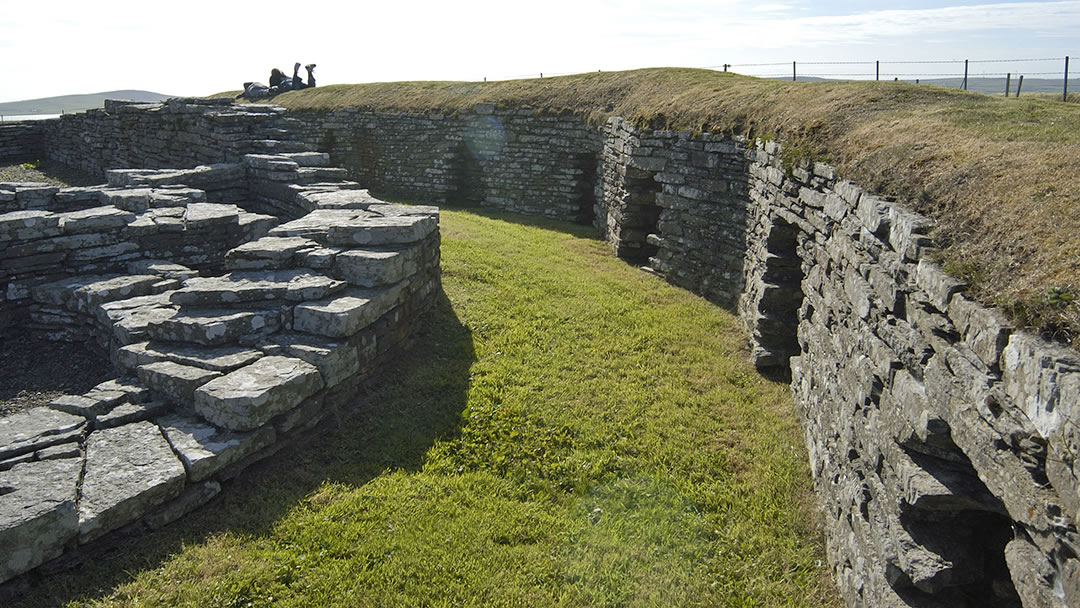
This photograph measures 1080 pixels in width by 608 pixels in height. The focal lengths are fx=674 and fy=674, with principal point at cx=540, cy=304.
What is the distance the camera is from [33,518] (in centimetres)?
442

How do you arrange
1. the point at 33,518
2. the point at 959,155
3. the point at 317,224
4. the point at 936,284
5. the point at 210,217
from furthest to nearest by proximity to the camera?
the point at 210,217 → the point at 317,224 → the point at 959,155 → the point at 33,518 → the point at 936,284

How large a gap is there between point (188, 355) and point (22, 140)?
22.6 m

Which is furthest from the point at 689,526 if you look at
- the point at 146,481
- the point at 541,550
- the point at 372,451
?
the point at 146,481

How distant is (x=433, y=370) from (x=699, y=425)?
120 inches

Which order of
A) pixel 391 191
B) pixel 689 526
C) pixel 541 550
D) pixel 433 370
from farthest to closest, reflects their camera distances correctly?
1. pixel 391 191
2. pixel 433 370
3. pixel 689 526
4. pixel 541 550

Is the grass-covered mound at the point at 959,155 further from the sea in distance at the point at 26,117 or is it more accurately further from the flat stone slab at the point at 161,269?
the sea in distance at the point at 26,117

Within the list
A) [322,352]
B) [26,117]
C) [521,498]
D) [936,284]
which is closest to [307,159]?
[322,352]

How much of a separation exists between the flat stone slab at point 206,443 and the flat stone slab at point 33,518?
75 centimetres

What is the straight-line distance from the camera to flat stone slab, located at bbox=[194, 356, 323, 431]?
5.57 metres

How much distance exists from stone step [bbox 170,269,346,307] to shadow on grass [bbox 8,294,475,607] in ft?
3.82

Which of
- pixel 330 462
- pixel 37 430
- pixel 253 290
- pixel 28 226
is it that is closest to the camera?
pixel 37 430

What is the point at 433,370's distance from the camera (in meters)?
7.77

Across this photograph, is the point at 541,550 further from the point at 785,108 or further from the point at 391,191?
the point at 391,191

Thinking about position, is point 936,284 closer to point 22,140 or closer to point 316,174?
point 316,174
